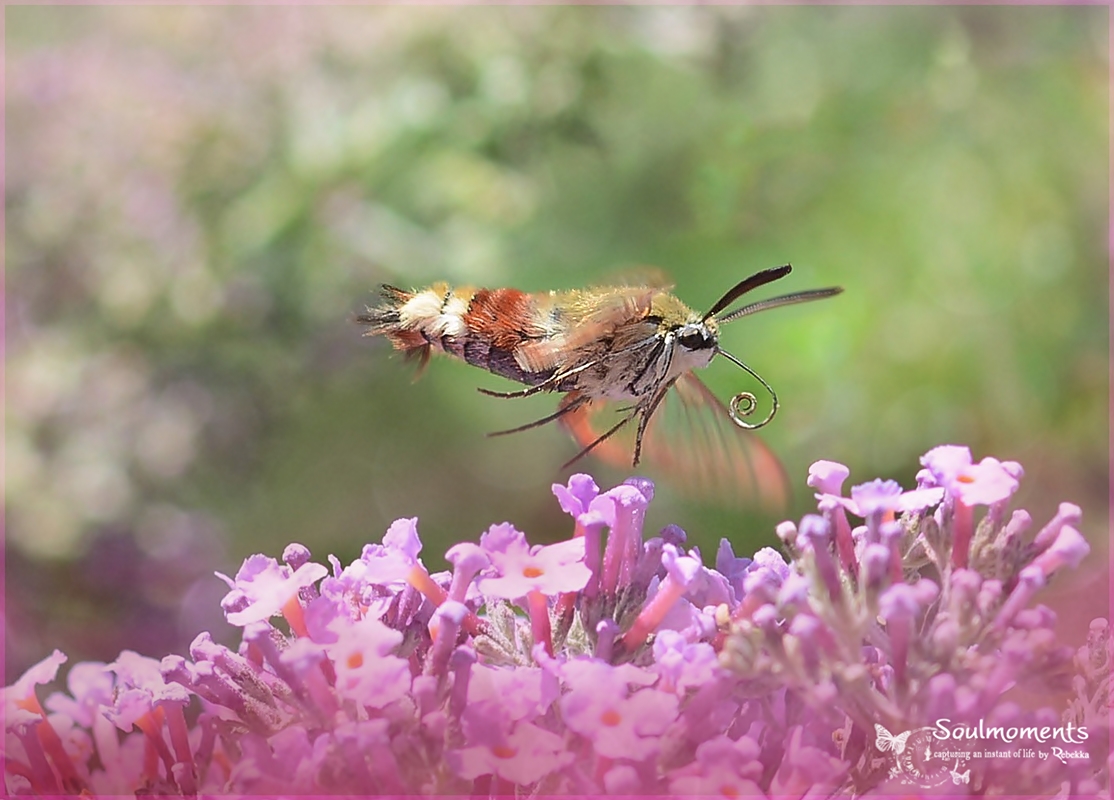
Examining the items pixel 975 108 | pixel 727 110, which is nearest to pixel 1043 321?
pixel 975 108

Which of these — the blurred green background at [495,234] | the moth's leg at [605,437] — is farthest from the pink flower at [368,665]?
the blurred green background at [495,234]

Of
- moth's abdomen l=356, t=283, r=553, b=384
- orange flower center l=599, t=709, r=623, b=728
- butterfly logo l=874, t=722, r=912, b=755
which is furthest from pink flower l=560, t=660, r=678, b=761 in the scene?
moth's abdomen l=356, t=283, r=553, b=384

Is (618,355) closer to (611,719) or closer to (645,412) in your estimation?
(645,412)

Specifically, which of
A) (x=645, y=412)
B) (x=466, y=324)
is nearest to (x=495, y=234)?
(x=466, y=324)

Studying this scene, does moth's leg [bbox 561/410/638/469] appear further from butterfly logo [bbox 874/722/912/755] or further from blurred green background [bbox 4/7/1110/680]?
blurred green background [bbox 4/7/1110/680]

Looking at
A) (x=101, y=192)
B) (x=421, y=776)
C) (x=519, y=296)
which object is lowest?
A: (x=421, y=776)

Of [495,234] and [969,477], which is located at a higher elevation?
[495,234]

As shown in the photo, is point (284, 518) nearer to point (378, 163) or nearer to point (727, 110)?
point (378, 163)
